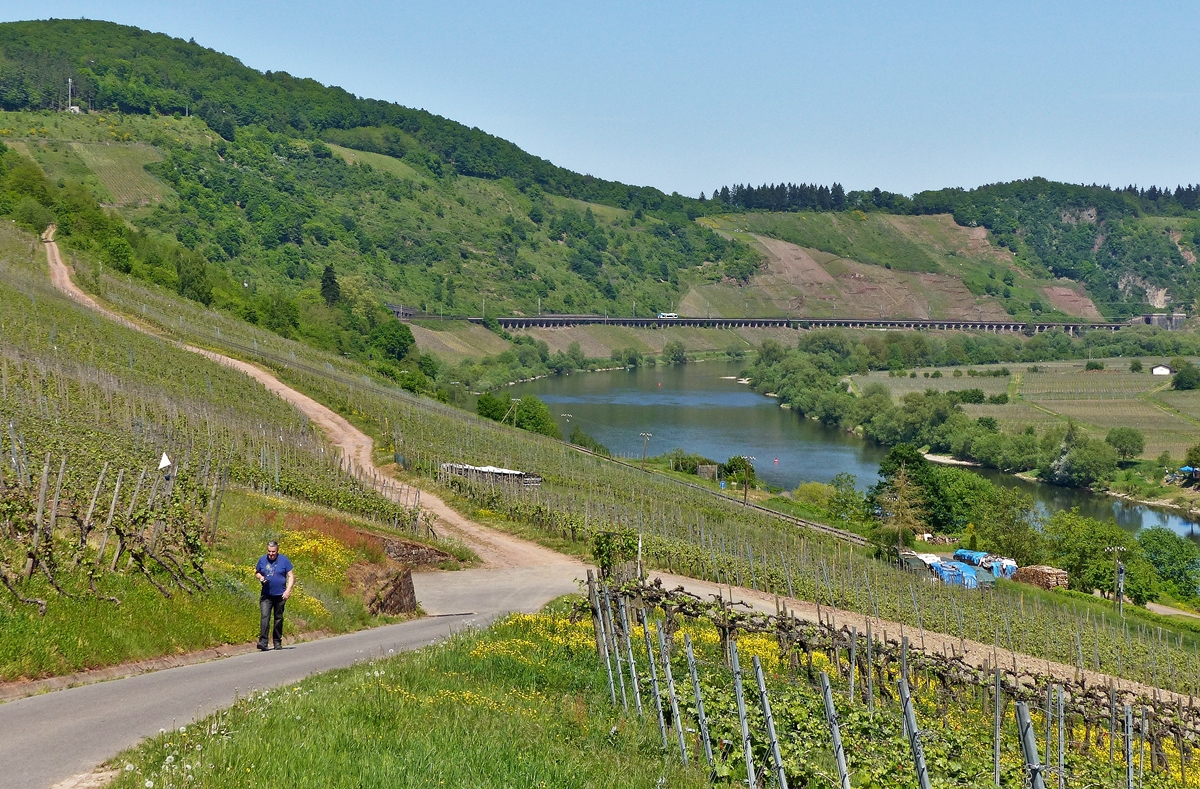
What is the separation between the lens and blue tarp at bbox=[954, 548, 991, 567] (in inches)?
2625

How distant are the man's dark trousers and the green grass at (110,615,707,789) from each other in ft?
7.63

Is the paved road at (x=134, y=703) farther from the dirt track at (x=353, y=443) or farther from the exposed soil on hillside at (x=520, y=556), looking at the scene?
the dirt track at (x=353, y=443)

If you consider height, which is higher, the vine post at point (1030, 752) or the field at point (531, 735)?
the vine post at point (1030, 752)

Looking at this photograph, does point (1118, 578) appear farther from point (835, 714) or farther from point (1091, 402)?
point (1091, 402)

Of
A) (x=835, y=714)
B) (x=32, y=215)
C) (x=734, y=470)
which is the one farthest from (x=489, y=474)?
(x=32, y=215)

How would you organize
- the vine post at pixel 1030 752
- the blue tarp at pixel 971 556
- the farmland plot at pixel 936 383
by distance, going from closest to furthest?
1. the vine post at pixel 1030 752
2. the blue tarp at pixel 971 556
3. the farmland plot at pixel 936 383

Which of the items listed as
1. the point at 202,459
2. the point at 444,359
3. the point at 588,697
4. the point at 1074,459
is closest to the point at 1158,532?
the point at 1074,459

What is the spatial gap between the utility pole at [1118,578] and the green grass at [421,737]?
42902 millimetres

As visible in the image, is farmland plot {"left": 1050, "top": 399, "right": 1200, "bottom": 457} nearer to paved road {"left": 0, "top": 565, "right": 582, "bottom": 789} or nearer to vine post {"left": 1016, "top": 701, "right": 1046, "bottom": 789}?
paved road {"left": 0, "top": 565, "right": 582, "bottom": 789}

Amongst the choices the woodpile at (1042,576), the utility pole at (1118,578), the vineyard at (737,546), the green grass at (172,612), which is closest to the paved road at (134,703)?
the green grass at (172,612)

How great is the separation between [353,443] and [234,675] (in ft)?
139

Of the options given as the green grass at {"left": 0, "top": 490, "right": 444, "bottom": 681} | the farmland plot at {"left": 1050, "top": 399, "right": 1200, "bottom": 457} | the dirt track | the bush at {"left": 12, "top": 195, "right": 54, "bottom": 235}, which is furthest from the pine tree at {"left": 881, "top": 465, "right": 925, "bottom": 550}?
the bush at {"left": 12, "top": 195, "right": 54, "bottom": 235}

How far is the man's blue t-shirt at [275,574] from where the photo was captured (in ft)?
52.9

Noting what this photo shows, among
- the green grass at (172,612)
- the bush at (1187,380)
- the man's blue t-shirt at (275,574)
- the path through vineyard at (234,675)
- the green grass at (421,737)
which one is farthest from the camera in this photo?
the bush at (1187,380)
